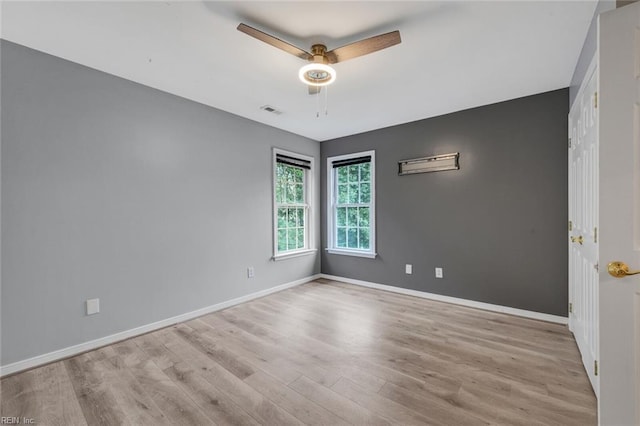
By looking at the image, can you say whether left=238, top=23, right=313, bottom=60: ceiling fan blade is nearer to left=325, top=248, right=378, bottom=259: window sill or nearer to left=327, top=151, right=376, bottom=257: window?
left=327, top=151, right=376, bottom=257: window

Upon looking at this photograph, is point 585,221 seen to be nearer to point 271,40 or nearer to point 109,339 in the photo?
point 271,40

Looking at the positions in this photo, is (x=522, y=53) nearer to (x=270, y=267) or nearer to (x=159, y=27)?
(x=159, y=27)

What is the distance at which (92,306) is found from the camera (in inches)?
94.4

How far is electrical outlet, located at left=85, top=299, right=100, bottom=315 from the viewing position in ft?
7.80

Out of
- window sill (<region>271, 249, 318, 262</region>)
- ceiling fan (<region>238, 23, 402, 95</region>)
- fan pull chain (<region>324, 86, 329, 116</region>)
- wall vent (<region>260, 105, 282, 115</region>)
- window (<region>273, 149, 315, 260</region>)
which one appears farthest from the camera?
window (<region>273, 149, 315, 260</region>)

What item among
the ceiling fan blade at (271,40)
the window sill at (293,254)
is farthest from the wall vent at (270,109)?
the window sill at (293,254)

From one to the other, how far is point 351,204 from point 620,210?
349 cm

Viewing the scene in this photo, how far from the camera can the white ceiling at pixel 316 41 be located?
175cm

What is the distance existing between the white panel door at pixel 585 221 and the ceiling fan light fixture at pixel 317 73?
5.56 feet

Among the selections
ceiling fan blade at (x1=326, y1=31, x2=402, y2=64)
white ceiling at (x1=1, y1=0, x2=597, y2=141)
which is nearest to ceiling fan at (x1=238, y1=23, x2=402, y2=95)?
ceiling fan blade at (x1=326, y1=31, x2=402, y2=64)

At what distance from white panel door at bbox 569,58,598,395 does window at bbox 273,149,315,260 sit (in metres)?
3.32

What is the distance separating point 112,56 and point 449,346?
12.4ft

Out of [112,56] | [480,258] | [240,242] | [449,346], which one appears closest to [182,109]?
[112,56]

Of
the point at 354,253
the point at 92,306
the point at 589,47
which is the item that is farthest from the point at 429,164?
the point at 92,306
